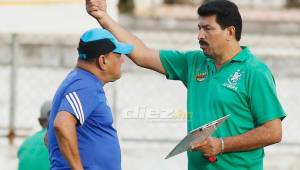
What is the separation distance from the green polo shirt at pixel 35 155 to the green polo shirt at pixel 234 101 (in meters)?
2.18

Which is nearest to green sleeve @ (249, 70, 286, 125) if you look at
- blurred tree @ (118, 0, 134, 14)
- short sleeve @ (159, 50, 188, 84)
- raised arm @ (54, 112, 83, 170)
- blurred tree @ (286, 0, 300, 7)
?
short sleeve @ (159, 50, 188, 84)

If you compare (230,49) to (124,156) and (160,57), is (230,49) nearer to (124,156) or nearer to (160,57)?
(160,57)

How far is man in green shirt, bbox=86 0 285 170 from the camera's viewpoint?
699 centimetres

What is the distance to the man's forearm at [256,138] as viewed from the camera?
698cm

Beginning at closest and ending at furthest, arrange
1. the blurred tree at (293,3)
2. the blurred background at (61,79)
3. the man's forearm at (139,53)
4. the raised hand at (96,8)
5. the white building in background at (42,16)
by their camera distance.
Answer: the raised hand at (96,8) < the man's forearm at (139,53) < the white building in background at (42,16) < the blurred background at (61,79) < the blurred tree at (293,3)

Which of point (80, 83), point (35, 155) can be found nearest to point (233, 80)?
point (80, 83)

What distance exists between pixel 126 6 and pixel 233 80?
1275 centimetres

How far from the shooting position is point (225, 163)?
7.10 meters

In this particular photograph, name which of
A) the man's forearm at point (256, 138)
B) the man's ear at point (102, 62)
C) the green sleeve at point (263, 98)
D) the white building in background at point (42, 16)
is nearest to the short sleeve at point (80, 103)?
the man's ear at point (102, 62)

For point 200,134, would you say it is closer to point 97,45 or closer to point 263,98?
point 263,98

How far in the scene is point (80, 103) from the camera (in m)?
6.73

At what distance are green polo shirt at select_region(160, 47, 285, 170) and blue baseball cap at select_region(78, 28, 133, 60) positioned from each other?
0.55 meters

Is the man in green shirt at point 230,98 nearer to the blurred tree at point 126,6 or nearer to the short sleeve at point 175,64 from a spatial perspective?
the short sleeve at point 175,64

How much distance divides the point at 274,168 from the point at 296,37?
19.2 ft
